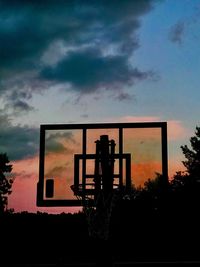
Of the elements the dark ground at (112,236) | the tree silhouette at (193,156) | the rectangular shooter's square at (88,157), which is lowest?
the dark ground at (112,236)

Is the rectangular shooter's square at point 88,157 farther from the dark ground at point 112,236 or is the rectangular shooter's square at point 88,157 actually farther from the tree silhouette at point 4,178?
the tree silhouette at point 4,178

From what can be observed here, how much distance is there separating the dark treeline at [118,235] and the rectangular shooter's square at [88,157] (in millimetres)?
10284

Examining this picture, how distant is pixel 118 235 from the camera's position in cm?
2566

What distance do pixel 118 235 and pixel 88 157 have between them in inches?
528

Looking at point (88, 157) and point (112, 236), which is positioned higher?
point (88, 157)

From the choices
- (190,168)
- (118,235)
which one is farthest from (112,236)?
(190,168)

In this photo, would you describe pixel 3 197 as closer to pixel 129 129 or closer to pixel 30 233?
pixel 30 233

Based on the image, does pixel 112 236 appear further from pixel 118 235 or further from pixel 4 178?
pixel 4 178

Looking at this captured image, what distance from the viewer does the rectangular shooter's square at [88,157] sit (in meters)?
13.0

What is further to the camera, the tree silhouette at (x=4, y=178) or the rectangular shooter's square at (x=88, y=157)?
the tree silhouette at (x=4, y=178)

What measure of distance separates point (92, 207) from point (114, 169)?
104 cm

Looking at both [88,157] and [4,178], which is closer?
[88,157]

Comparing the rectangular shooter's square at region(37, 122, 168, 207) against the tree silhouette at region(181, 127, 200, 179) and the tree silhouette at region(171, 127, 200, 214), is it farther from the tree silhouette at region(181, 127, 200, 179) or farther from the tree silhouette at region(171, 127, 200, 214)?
the tree silhouette at region(181, 127, 200, 179)

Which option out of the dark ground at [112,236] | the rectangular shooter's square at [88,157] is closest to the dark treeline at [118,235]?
the dark ground at [112,236]
